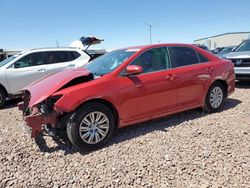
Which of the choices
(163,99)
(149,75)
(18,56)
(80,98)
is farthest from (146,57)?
(18,56)

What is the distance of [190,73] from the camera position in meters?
4.71

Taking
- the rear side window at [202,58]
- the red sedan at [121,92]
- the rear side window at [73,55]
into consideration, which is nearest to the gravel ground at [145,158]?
the red sedan at [121,92]

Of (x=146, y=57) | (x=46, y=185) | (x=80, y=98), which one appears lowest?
(x=46, y=185)

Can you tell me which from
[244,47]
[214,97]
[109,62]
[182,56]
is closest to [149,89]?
[109,62]

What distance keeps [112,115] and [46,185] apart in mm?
1424

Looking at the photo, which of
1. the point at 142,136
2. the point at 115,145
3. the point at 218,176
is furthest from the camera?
the point at 142,136

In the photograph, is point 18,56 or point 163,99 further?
point 18,56

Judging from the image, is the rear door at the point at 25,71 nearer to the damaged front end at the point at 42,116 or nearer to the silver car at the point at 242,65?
the damaged front end at the point at 42,116

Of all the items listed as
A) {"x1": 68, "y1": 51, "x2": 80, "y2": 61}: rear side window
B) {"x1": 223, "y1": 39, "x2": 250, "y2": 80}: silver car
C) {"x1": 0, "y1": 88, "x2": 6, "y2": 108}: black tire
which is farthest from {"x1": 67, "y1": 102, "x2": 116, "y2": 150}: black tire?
{"x1": 223, "y1": 39, "x2": 250, "y2": 80}: silver car

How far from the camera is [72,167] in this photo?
3246 millimetres

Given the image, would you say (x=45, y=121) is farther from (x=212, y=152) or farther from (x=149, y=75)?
(x=212, y=152)

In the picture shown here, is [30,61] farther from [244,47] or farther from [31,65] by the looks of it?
[244,47]

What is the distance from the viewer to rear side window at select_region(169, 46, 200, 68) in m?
4.66

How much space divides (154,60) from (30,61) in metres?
4.63
